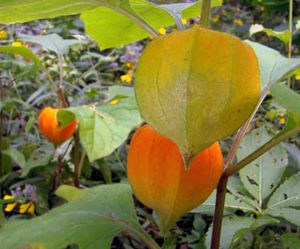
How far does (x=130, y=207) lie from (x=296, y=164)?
507 millimetres

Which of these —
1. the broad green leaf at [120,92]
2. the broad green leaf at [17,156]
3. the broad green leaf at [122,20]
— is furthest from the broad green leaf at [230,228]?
the broad green leaf at [17,156]

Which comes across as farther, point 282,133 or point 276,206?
point 276,206

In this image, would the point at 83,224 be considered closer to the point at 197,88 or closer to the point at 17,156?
the point at 197,88

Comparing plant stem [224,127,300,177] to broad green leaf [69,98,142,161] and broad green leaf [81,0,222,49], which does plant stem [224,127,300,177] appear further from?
broad green leaf [69,98,142,161]

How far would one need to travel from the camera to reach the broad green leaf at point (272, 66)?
20.2 inches

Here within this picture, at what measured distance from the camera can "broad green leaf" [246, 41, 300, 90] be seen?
51cm

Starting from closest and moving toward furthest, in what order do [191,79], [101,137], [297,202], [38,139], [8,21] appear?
[191,79]
[8,21]
[297,202]
[101,137]
[38,139]

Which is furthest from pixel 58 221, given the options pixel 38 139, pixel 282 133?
pixel 38 139

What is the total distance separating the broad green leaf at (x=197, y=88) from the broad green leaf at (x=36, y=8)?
0.10m

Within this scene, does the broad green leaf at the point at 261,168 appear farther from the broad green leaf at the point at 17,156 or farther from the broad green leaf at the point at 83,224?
the broad green leaf at the point at 17,156

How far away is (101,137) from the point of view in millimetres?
834

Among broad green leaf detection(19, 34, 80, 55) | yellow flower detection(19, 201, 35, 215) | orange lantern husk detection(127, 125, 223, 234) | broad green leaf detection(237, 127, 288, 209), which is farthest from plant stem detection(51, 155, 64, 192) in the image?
orange lantern husk detection(127, 125, 223, 234)

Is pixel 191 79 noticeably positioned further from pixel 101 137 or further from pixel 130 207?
pixel 101 137

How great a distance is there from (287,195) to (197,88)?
1.15ft
